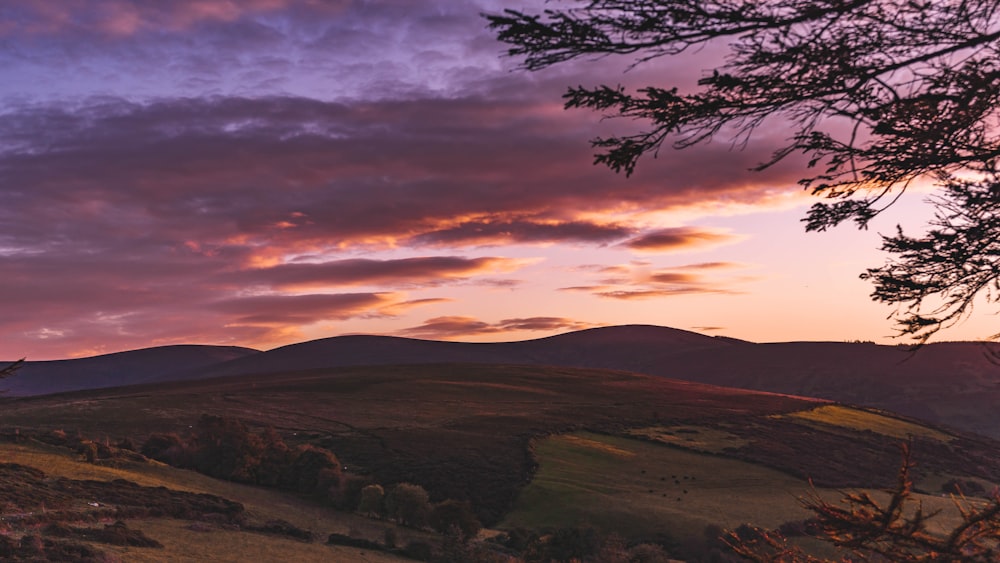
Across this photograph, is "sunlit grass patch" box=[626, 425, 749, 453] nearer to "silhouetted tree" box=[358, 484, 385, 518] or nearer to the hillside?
the hillside

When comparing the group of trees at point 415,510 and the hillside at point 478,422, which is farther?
the hillside at point 478,422

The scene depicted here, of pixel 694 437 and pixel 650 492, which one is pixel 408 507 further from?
pixel 694 437

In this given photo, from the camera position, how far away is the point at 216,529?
44750 mm

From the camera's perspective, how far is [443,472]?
7525 cm

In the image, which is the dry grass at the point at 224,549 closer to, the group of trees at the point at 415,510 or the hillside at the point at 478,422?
the group of trees at the point at 415,510

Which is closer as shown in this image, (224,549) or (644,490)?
(224,549)

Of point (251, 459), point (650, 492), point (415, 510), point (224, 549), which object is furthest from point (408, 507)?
point (650, 492)

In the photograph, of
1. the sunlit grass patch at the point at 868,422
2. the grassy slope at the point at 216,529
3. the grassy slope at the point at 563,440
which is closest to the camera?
the grassy slope at the point at 216,529

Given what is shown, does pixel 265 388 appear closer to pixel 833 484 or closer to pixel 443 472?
pixel 443 472

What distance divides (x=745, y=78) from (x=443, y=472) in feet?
228

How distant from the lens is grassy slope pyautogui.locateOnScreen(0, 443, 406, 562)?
3881cm

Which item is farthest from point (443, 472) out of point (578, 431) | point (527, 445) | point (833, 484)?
point (833, 484)

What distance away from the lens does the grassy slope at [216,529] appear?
3881 centimetres

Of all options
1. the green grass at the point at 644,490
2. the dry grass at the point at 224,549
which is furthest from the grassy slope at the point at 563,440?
the dry grass at the point at 224,549
